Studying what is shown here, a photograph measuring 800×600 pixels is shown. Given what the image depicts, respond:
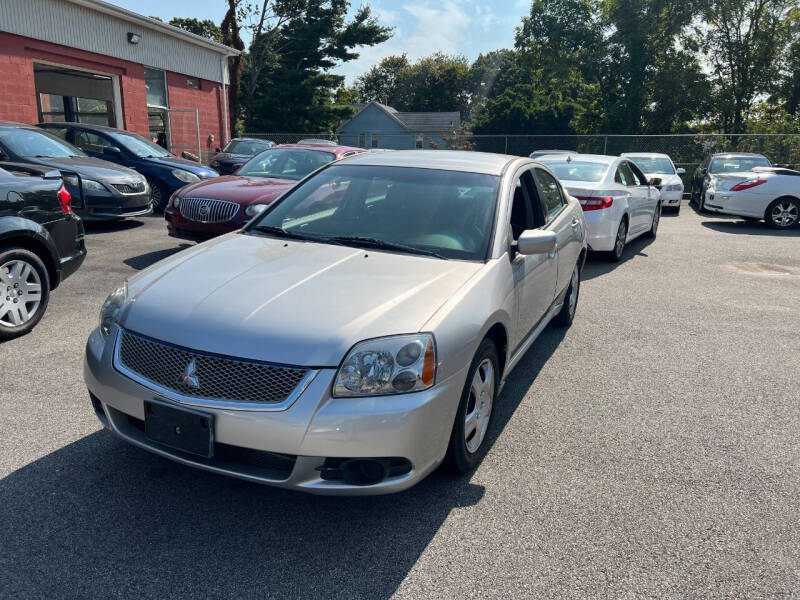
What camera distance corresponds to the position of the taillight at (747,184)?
13.6 metres

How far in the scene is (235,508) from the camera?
2.98 meters

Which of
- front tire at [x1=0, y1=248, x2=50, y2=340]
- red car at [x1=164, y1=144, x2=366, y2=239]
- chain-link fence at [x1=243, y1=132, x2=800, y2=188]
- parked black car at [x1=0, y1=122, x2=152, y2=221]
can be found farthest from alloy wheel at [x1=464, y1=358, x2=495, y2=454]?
chain-link fence at [x1=243, y1=132, x2=800, y2=188]

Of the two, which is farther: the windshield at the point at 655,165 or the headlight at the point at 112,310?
the windshield at the point at 655,165

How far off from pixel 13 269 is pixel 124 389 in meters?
3.04

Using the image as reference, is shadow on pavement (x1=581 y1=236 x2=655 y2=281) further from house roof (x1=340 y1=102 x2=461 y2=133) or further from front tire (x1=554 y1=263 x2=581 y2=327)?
house roof (x1=340 y1=102 x2=461 y2=133)

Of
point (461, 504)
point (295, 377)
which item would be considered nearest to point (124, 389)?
point (295, 377)

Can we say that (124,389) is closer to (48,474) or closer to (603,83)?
(48,474)

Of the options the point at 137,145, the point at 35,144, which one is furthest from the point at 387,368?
the point at 137,145

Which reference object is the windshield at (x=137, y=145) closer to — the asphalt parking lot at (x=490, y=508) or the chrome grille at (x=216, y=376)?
the asphalt parking lot at (x=490, y=508)

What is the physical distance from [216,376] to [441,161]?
2.45 m

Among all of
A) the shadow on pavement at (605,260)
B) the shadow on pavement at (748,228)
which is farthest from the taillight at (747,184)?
the shadow on pavement at (605,260)

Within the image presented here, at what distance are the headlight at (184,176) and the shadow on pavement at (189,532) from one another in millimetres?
9366

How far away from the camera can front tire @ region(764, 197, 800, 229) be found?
44.4ft

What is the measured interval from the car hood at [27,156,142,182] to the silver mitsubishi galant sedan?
7.17 m
